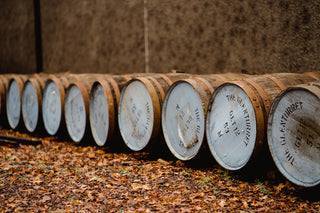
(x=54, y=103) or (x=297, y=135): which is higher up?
(x=54, y=103)

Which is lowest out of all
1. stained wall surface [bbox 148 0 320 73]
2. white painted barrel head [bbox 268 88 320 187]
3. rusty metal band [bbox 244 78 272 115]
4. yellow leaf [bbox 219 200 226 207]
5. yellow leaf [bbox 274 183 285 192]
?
yellow leaf [bbox 219 200 226 207]

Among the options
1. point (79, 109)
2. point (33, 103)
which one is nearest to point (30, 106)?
point (33, 103)

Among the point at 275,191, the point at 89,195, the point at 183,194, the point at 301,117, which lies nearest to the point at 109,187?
the point at 89,195

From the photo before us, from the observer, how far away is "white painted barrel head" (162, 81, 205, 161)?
3885 mm

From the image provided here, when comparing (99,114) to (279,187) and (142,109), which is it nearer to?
(142,109)

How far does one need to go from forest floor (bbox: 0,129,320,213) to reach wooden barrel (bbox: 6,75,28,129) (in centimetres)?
226

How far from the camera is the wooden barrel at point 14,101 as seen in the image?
6.78 meters

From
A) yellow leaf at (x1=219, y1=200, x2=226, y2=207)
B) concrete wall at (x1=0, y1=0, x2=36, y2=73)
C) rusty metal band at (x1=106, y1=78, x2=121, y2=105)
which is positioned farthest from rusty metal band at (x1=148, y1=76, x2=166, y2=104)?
concrete wall at (x1=0, y1=0, x2=36, y2=73)

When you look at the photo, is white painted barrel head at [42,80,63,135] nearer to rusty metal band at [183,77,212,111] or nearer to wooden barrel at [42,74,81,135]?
wooden barrel at [42,74,81,135]

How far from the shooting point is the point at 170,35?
659 centimetres

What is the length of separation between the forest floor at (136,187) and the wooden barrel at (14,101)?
226 cm

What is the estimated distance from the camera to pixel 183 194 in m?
3.20

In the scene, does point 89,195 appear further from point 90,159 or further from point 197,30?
point 197,30

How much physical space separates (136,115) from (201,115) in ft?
3.43
